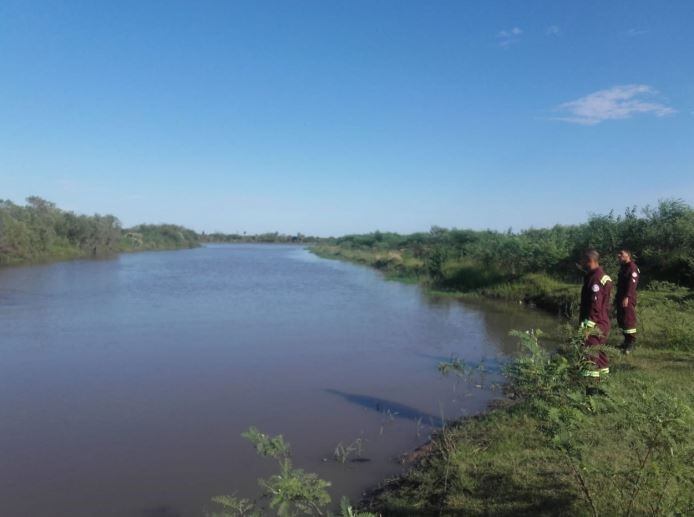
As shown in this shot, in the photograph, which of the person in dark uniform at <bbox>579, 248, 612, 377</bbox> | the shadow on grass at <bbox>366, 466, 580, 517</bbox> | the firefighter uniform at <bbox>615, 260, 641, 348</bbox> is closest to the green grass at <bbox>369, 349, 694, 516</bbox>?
the shadow on grass at <bbox>366, 466, 580, 517</bbox>

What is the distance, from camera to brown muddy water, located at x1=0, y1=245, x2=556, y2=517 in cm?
451

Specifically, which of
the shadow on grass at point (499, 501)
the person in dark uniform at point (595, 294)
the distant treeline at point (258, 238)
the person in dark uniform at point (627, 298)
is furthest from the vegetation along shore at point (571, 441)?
the distant treeline at point (258, 238)

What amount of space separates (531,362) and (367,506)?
73.0 inches

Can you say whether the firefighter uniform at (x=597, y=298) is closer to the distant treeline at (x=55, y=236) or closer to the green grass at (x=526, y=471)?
the green grass at (x=526, y=471)

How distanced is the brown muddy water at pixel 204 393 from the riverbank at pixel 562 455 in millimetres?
687

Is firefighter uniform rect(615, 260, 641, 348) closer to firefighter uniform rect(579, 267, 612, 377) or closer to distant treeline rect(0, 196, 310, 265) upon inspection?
firefighter uniform rect(579, 267, 612, 377)

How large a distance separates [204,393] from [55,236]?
→ 3869 cm

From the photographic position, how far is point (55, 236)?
38.8 metres

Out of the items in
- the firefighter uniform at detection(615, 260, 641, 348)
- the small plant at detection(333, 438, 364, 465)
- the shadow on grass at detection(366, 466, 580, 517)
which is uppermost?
the firefighter uniform at detection(615, 260, 641, 348)

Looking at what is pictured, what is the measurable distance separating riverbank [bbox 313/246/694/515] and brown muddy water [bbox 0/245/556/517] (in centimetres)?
69

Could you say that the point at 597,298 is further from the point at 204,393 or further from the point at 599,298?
the point at 204,393

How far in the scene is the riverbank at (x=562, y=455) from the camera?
8.74 feet

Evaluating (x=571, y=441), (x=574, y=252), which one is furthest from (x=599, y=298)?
(x=574, y=252)

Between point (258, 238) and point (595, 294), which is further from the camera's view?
point (258, 238)
